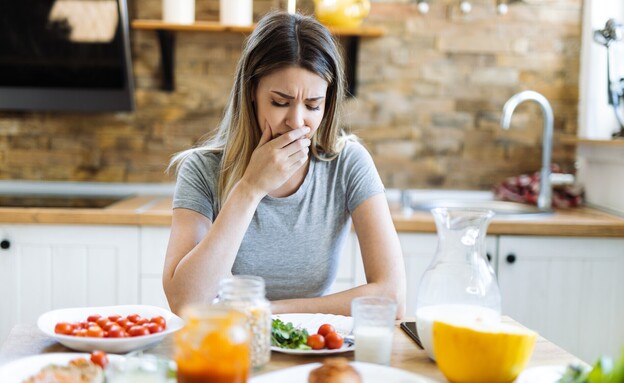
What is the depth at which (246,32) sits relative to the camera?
3.07 meters

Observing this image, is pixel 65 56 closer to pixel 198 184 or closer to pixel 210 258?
pixel 198 184

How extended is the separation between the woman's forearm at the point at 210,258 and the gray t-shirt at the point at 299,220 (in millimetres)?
169

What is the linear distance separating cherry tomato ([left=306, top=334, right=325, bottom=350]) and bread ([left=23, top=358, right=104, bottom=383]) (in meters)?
0.36

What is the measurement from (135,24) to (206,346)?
7.57 feet

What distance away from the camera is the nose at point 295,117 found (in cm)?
174

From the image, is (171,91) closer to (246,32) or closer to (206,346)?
(246,32)

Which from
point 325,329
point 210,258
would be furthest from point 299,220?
point 325,329

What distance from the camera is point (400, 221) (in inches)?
103

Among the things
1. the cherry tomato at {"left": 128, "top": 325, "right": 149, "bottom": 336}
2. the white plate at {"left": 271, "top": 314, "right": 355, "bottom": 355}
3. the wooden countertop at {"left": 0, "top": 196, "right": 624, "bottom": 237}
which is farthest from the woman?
the wooden countertop at {"left": 0, "top": 196, "right": 624, "bottom": 237}

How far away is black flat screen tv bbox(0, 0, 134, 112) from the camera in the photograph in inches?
120

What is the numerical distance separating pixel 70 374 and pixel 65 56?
2352mm

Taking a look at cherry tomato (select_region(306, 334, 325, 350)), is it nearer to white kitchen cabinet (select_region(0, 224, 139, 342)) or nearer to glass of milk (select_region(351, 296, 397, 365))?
glass of milk (select_region(351, 296, 397, 365))

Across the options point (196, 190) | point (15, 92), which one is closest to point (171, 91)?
point (15, 92)

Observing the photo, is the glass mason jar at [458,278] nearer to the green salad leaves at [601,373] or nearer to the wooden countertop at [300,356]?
the wooden countertop at [300,356]
